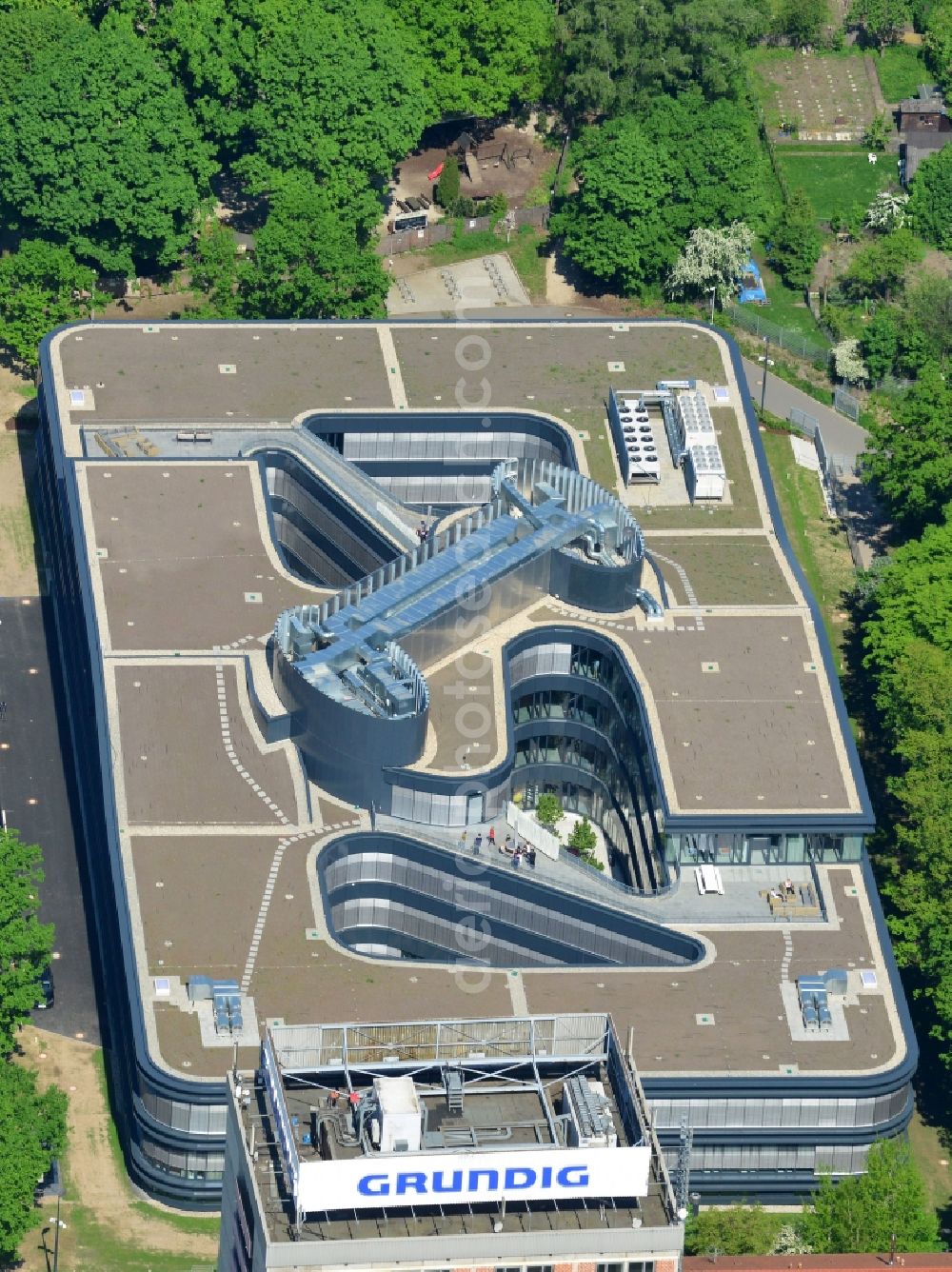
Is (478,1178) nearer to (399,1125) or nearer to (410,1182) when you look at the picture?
(410,1182)

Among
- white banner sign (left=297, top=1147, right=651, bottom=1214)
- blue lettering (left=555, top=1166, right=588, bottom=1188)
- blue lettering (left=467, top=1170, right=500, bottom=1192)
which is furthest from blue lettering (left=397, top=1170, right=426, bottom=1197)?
blue lettering (left=555, top=1166, right=588, bottom=1188)

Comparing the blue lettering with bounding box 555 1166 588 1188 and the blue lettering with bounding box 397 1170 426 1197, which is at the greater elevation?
the blue lettering with bounding box 397 1170 426 1197

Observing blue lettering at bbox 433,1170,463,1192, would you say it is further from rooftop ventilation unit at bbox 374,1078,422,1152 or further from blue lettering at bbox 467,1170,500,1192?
rooftop ventilation unit at bbox 374,1078,422,1152

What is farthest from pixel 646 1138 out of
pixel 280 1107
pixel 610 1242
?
pixel 280 1107

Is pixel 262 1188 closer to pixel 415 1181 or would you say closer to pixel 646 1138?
pixel 415 1181

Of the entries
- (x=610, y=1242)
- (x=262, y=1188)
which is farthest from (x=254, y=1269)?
(x=610, y=1242)

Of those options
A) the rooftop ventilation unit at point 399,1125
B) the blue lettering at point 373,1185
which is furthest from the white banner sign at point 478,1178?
the rooftop ventilation unit at point 399,1125

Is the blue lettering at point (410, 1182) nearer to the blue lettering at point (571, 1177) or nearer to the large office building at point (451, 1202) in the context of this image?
the large office building at point (451, 1202)
